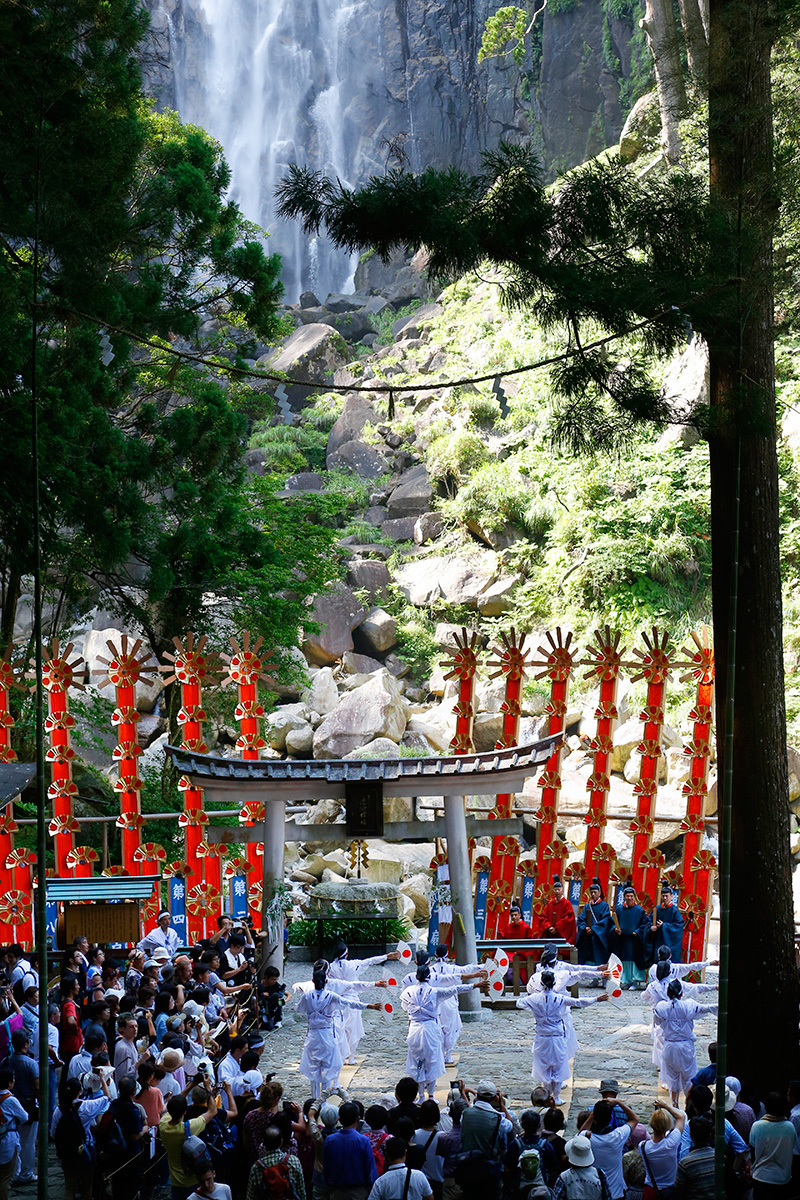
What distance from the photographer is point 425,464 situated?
30.0m

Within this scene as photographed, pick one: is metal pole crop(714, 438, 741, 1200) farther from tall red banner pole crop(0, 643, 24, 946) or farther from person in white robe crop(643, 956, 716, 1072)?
tall red banner pole crop(0, 643, 24, 946)

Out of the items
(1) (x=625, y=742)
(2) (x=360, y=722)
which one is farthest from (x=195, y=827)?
(2) (x=360, y=722)

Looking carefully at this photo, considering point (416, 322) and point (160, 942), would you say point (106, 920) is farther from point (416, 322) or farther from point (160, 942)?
point (416, 322)

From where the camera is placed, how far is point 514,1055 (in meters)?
9.83

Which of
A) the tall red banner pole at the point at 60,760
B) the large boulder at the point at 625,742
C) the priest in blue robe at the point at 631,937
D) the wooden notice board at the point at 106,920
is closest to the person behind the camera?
Result: the wooden notice board at the point at 106,920

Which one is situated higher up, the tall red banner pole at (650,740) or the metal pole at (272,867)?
the tall red banner pole at (650,740)

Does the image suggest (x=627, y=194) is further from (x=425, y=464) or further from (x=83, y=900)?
(x=425, y=464)

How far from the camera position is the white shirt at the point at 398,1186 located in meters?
5.18

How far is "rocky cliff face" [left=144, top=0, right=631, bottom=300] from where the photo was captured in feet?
128

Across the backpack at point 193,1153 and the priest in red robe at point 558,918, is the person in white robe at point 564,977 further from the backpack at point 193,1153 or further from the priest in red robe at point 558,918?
the backpack at point 193,1153

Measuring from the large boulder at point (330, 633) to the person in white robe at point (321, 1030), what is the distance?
58.4 feet

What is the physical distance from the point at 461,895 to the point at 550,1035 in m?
2.75

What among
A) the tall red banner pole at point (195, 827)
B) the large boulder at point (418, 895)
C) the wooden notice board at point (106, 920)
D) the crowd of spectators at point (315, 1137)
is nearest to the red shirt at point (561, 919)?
the tall red banner pole at point (195, 827)

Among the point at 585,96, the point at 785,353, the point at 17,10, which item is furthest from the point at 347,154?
the point at 17,10
